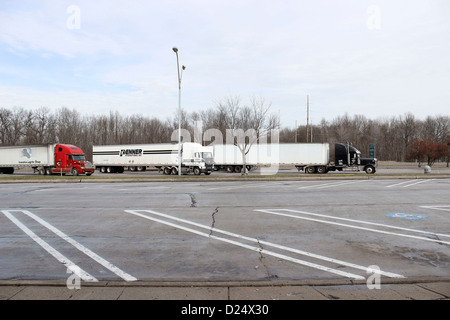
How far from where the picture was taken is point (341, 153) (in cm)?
3547

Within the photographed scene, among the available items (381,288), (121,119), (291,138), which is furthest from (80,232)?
(291,138)

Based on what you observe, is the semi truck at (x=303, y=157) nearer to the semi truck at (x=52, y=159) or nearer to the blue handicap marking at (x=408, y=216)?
the semi truck at (x=52, y=159)

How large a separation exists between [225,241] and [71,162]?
32505mm

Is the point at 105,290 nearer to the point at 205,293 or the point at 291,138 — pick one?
the point at 205,293

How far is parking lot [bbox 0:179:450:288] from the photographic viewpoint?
4984 millimetres

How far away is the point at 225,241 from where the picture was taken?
6.84m

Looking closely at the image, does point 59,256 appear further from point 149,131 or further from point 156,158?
point 149,131

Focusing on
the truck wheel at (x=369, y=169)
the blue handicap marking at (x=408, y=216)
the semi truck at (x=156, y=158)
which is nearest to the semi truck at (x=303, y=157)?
the truck wheel at (x=369, y=169)

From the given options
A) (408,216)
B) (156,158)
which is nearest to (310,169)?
(156,158)

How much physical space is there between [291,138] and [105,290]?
89.1 m

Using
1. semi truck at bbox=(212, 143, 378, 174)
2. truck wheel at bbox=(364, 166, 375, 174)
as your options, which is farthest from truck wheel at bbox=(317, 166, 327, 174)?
truck wheel at bbox=(364, 166, 375, 174)

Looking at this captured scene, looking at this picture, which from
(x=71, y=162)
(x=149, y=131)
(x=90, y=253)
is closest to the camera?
(x=90, y=253)

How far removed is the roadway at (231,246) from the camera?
4.64 meters

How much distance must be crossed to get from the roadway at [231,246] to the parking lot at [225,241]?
23 millimetres
